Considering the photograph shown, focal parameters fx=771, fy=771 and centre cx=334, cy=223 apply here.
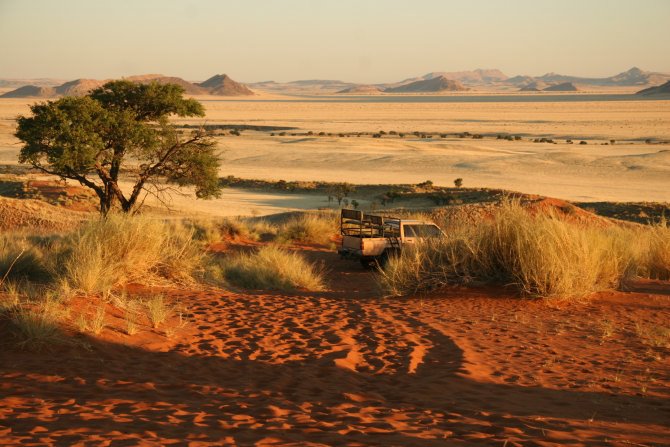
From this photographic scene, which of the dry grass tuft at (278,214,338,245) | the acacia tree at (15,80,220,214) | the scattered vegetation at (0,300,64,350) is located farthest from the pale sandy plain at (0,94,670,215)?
the scattered vegetation at (0,300,64,350)

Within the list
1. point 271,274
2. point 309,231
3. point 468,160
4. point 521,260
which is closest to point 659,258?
point 521,260

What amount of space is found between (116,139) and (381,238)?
366 inches

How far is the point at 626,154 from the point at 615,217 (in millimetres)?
32838

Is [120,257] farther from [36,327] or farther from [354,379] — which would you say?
[354,379]

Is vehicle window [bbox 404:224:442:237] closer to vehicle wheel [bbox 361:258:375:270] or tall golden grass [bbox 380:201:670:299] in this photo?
vehicle wheel [bbox 361:258:375:270]

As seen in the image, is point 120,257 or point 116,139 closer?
point 120,257

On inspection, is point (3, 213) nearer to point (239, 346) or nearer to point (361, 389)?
point (239, 346)

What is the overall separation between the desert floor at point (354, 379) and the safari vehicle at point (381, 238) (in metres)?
6.53

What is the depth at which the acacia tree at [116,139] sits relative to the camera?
74.7 ft

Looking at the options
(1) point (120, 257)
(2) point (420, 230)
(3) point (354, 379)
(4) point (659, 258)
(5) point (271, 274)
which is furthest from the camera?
(2) point (420, 230)

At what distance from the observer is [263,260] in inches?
680

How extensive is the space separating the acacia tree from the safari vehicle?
6770 millimetres

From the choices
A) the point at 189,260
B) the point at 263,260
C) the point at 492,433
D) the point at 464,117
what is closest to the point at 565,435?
the point at 492,433

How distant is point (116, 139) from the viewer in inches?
928
